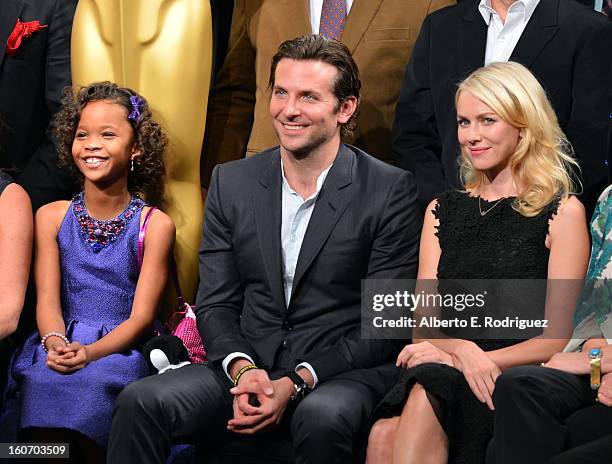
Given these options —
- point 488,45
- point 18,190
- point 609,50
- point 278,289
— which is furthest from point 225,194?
point 609,50

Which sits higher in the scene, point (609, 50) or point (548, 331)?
point (609, 50)

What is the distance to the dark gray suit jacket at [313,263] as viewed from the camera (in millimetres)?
3814

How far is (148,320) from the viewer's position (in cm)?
407

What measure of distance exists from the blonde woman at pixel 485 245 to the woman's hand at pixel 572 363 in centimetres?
13

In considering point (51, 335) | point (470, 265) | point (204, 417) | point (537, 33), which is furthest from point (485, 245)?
point (51, 335)

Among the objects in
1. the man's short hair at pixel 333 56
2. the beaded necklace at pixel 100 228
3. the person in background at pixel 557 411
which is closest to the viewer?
the person in background at pixel 557 411

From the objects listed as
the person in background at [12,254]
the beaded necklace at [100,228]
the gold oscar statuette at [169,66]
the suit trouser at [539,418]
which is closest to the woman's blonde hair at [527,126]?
the suit trouser at [539,418]

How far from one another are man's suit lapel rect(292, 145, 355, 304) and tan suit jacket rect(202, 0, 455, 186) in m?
0.55

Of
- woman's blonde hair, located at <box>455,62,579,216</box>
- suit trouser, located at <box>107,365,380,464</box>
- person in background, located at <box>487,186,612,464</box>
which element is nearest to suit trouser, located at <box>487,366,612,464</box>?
person in background, located at <box>487,186,612,464</box>

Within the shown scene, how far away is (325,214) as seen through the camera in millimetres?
3865

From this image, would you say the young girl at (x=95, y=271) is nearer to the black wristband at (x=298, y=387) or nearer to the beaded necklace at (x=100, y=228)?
the beaded necklace at (x=100, y=228)

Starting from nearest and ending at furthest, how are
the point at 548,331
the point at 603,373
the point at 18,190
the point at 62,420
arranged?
the point at 603,373 < the point at 548,331 < the point at 62,420 < the point at 18,190

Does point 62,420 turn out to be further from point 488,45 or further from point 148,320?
point 488,45

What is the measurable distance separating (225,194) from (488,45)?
109cm
